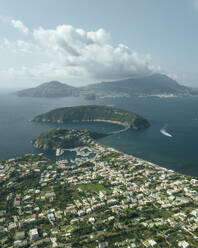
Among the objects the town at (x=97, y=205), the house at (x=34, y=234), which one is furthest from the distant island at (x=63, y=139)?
the house at (x=34, y=234)

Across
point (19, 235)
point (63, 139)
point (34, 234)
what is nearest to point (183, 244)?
point (34, 234)

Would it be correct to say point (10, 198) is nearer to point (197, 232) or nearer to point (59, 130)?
point (197, 232)

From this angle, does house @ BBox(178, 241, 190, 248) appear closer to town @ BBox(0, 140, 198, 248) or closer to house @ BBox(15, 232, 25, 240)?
town @ BBox(0, 140, 198, 248)

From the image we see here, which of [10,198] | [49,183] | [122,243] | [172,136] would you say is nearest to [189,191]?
[122,243]

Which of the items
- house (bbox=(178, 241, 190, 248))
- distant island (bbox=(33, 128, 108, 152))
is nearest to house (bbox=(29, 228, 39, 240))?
house (bbox=(178, 241, 190, 248))

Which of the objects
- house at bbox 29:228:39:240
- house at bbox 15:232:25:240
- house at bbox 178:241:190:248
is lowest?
house at bbox 15:232:25:240

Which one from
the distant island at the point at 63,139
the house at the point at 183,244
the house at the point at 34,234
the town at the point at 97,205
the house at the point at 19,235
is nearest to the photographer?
the house at the point at 183,244

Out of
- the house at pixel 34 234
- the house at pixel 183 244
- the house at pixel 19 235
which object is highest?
the house at pixel 183 244

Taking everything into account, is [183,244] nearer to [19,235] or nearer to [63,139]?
[19,235]

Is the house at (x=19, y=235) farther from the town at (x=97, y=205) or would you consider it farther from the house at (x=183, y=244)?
the house at (x=183, y=244)
